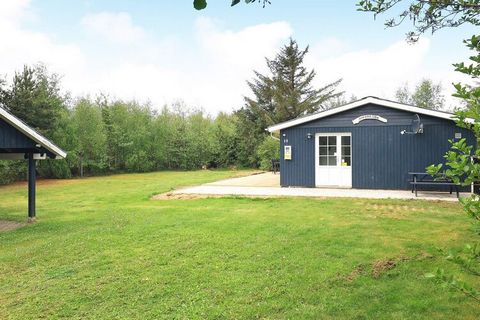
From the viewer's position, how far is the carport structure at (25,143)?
7613 mm

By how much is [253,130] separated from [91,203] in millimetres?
20767

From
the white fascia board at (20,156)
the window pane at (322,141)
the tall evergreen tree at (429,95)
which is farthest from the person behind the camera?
the tall evergreen tree at (429,95)

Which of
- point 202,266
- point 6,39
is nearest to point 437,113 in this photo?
point 202,266

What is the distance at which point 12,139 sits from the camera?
25.6ft

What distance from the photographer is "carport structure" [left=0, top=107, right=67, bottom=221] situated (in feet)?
25.0

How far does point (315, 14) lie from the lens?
7.67 m

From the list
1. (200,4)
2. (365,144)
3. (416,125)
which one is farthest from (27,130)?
(416,125)

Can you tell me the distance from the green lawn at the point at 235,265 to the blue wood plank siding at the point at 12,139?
1.78 meters

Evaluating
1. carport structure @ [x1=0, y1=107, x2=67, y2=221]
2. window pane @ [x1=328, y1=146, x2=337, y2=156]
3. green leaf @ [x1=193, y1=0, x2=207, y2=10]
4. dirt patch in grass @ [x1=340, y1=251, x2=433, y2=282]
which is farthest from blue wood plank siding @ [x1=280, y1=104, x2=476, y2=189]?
green leaf @ [x1=193, y1=0, x2=207, y2=10]

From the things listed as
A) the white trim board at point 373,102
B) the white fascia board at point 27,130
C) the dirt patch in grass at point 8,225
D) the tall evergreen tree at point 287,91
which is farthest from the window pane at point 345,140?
the tall evergreen tree at point 287,91

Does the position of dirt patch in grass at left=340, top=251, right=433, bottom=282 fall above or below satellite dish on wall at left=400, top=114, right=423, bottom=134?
below

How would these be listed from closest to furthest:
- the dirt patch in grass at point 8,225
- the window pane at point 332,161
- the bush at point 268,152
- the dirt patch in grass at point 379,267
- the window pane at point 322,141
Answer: the dirt patch in grass at point 379,267 → the dirt patch in grass at point 8,225 → the window pane at point 332,161 → the window pane at point 322,141 → the bush at point 268,152

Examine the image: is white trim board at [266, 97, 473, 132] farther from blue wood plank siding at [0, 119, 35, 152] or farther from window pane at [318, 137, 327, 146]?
blue wood plank siding at [0, 119, 35, 152]

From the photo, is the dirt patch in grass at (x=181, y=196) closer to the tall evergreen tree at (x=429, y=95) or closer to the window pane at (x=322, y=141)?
the window pane at (x=322, y=141)
